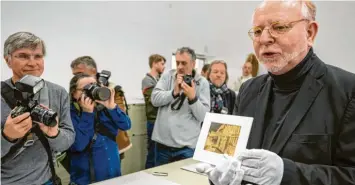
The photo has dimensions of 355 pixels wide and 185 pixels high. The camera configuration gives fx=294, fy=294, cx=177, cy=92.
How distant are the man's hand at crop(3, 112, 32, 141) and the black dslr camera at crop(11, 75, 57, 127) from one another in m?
0.03

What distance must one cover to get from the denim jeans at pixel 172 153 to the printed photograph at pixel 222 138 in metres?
1.03

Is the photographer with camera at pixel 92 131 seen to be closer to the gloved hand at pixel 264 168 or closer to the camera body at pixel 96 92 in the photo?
the camera body at pixel 96 92

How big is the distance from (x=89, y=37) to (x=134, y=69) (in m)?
1.01

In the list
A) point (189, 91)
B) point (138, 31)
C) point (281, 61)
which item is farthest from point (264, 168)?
point (138, 31)

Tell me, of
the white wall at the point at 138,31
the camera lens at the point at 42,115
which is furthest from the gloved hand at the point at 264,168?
the white wall at the point at 138,31

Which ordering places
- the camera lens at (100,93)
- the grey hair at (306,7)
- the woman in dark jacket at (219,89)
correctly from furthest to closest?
the woman in dark jacket at (219,89) → the camera lens at (100,93) → the grey hair at (306,7)

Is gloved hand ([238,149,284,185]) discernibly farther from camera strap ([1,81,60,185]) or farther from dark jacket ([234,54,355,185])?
camera strap ([1,81,60,185])

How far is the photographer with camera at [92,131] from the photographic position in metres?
1.57

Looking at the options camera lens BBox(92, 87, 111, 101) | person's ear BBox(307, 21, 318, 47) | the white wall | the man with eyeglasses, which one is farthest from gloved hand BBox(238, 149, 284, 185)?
the white wall

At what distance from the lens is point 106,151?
1.63m

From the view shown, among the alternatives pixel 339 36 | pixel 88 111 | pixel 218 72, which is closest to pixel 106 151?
pixel 88 111

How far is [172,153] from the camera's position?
2195 millimetres

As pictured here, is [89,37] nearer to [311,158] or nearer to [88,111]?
[88,111]

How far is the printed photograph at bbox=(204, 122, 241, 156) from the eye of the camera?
1031 millimetres
